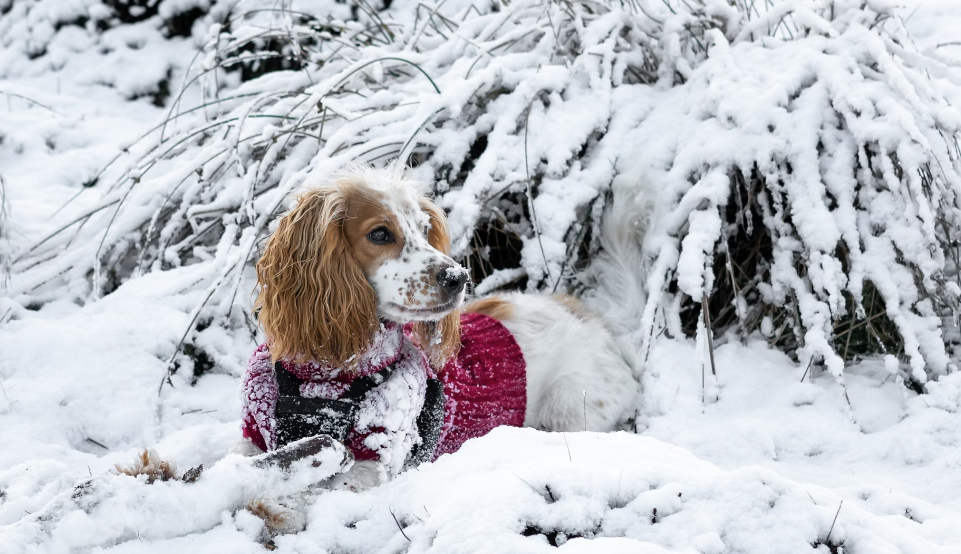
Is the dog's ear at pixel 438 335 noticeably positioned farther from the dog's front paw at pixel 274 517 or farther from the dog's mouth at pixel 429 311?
the dog's front paw at pixel 274 517

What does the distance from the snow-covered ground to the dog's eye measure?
727 millimetres

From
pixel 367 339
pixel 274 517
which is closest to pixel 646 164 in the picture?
pixel 367 339

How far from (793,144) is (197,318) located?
2.68 meters

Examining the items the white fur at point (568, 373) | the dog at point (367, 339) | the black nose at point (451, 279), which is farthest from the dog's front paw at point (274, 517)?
the white fur at point (568, 373)

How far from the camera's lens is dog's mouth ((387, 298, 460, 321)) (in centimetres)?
219

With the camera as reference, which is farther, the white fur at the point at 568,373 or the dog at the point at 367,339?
the white fur at the point at 568,373

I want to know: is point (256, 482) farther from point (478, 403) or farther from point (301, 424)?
point (478, 403)

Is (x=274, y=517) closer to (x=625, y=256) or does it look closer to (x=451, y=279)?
(x=451, y=279)

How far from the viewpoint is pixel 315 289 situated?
2.27m

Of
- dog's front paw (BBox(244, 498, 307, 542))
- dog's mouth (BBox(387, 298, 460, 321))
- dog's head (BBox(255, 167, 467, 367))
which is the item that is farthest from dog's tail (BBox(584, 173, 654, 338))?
dog's front paw (BBox(244, 498, 307, 542))

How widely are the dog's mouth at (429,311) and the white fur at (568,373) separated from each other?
76 centimetres

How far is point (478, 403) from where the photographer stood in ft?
8.46

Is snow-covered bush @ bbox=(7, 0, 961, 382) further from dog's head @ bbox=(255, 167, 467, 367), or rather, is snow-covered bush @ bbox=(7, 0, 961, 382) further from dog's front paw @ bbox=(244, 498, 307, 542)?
dog's front paw @ bbox=(244, 498, 307, 542)

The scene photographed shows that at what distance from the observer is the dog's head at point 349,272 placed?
86.5 inches
